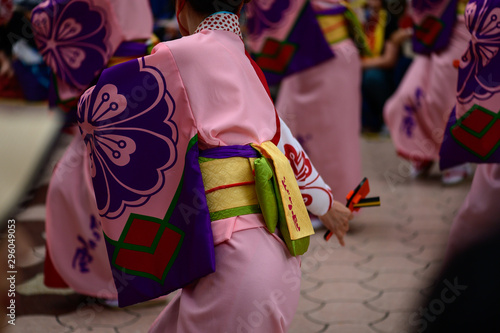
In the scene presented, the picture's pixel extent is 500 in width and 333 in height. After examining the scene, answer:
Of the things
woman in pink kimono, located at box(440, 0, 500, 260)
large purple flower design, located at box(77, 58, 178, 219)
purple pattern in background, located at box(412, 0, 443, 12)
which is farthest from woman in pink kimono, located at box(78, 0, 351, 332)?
purple pattern in background, located at box(412, 0, 443, 12)

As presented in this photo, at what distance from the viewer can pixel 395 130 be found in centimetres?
485

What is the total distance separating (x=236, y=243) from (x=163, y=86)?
388 mm

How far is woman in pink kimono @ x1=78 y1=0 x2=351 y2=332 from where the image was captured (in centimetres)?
151

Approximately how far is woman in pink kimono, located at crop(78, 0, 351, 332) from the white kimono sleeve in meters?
0.12

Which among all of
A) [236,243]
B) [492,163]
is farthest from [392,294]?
[236,243]

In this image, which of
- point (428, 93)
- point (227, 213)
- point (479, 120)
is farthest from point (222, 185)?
point (428, 93)

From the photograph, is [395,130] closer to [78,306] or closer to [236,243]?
[78,306]

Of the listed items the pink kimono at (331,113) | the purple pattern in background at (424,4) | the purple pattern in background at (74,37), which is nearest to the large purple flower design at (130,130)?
the purple pattern in background at (74,37)

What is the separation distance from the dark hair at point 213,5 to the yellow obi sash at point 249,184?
35 cm

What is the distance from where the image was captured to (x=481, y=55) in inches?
90.4

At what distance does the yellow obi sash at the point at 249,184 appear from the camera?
60.9 inches

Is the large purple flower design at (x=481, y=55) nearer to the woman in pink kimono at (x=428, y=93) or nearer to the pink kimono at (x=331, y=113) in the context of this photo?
the pink kimono at (x=331, y=113)

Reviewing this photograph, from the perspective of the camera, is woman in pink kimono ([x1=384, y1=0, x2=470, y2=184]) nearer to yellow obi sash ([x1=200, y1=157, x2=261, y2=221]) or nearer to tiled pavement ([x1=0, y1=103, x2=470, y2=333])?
tiled pavement ([x1=0, y1=103, x2=470, y2=333])

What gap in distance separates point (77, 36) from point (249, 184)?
130cm
